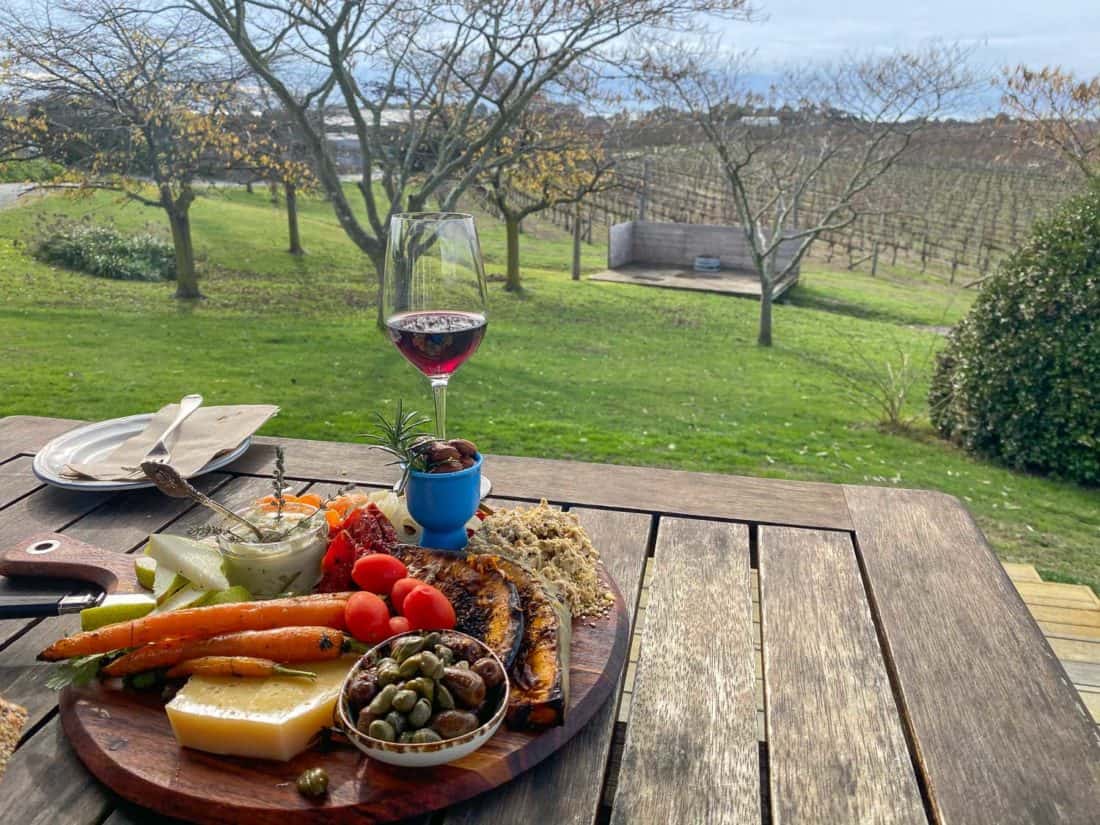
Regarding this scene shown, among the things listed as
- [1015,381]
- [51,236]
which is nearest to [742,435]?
[1015,381]

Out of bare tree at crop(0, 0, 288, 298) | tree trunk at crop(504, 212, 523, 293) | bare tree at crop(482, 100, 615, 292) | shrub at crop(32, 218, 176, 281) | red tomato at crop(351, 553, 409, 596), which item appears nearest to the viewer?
red tomato at crop(351, 553, 409, 596)

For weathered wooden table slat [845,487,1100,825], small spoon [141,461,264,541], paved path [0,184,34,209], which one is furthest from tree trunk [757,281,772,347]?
small spoon [141,461,264,541]

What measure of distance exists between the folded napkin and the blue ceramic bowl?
0.76 metres

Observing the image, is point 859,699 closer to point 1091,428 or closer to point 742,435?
point 1091,428

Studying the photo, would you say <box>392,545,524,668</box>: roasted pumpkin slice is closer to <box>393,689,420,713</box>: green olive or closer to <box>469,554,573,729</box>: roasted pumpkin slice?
<box>469,554,573,729</box>: roasted pumpkin slice

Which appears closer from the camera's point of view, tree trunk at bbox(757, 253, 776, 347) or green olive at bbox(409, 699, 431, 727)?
green olive at bbox(409, 699, 431, 727)

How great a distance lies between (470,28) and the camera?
29.9 ft

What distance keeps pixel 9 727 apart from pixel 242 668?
1.11 feet

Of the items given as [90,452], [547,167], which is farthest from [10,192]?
[90,452]

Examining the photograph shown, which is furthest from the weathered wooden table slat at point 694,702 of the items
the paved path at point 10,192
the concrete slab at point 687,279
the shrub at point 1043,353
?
the concrete slab at point 687,279

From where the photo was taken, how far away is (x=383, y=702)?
2.97ft

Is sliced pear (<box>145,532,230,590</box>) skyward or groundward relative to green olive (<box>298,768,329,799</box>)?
skyward

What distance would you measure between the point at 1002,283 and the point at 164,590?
654cm

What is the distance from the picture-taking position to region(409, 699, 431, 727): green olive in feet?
2.94
